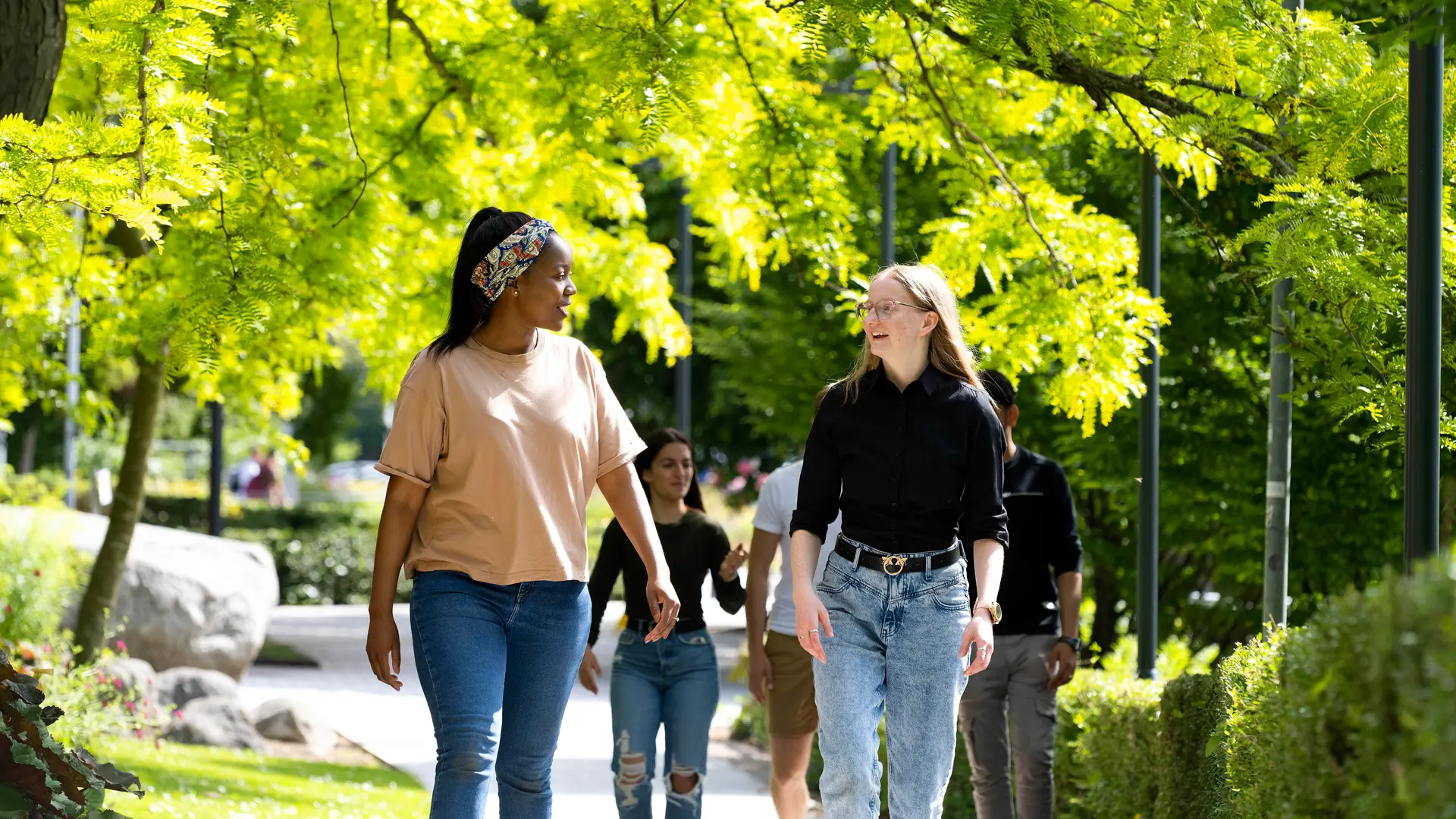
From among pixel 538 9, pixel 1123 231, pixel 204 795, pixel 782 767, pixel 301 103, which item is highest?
pixel 538 9

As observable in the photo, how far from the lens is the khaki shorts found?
234 inches

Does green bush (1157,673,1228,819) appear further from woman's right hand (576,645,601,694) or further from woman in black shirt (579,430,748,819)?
woman's right hand (576,645,601,694)

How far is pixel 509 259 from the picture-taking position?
4.30 meters

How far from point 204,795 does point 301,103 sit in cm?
346

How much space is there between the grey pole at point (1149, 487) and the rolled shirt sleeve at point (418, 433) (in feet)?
12.4

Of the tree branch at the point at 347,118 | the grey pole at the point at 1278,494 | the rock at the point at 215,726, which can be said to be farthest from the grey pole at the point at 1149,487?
the rock at the point at 215,726

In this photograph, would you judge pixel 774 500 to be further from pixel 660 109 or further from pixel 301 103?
pixel 301 103

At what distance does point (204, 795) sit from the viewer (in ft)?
26.7

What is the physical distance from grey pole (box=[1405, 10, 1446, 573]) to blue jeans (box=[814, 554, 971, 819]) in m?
→ 1.17

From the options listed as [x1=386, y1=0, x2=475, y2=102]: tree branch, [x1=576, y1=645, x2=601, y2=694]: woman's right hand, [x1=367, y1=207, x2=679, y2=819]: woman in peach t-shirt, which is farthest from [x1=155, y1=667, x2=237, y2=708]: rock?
[x1=367, y1=207, x2=679, y2=819]: woman in peach t-shirt

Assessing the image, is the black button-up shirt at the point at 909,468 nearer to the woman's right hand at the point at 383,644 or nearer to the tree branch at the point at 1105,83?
the woman's right hand at the point at 383,644

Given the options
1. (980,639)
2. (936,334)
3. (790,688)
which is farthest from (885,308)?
(790,688)

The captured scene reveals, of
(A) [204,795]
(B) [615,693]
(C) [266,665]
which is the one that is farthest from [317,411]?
(B) [615,693]

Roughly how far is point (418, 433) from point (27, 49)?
1.84 meters
